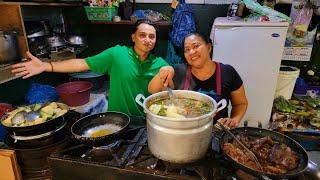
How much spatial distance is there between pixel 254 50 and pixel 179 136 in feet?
7.15

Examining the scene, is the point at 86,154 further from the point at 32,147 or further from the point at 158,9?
the point at 158,9

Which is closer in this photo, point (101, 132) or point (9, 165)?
point (101, 132)

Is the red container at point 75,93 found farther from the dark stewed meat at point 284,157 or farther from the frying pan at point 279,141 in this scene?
the dark stewed meat at point 284,157

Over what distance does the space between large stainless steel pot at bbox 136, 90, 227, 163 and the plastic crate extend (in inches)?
94.7

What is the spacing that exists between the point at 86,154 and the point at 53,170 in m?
0.17

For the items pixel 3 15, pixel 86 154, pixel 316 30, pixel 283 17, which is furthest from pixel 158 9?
pixel 86 154

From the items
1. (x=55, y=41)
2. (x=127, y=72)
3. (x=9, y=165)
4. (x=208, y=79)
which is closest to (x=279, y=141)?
(x=208, y=79)

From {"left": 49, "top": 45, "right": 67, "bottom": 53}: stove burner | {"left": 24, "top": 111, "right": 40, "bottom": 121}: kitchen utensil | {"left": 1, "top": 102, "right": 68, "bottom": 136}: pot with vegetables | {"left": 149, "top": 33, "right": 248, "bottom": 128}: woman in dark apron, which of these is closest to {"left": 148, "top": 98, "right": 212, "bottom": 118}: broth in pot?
{"left": 149, "top": 33, "right": 248, "bottom": 128}: woman in dark apron

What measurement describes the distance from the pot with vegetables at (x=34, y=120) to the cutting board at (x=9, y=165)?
0.15 metres

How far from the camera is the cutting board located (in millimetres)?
1352

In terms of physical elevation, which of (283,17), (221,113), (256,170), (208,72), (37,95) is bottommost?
(37,95)

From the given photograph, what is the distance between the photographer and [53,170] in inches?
43.4

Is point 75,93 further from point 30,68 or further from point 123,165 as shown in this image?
point 123,165

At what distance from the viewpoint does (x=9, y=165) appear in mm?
1370
